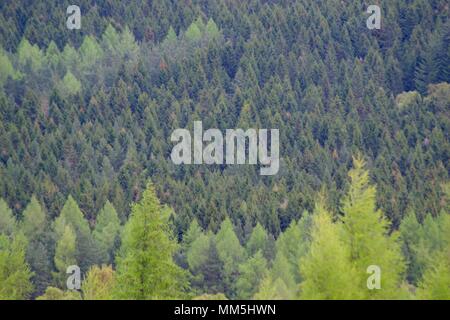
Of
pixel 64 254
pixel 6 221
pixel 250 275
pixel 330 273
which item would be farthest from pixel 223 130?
pixel 330 273

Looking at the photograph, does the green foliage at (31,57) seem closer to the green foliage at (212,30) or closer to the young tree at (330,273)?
the green foliage at (212,30)

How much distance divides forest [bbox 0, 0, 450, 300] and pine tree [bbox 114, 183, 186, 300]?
0.07 metres

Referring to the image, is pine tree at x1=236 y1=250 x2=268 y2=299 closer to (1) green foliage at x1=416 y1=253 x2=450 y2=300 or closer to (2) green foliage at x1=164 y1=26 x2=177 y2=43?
(1) green foliage at x1=416 y1=253 x2=450 y2=300

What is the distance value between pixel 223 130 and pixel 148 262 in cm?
10443

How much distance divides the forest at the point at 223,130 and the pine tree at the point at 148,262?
0.24 feet

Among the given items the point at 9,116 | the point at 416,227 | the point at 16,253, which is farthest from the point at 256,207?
the point at 9,116

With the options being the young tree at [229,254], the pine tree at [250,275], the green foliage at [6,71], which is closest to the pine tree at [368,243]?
the pine tree at [250,275]

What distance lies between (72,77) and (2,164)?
39217 mm

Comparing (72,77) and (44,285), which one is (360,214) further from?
(72,77)

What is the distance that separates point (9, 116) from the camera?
152 meters

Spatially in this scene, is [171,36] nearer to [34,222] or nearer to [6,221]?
[34,222]

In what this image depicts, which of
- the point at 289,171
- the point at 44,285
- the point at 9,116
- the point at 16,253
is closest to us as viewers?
the point at 16,253

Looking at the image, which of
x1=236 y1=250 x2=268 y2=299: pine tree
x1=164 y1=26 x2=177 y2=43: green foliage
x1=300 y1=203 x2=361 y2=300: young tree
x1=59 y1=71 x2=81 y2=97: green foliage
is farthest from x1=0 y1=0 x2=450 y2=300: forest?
x1=164 y1=26 x2=177 y2=43: green foliage

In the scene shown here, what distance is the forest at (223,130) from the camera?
48250mm
